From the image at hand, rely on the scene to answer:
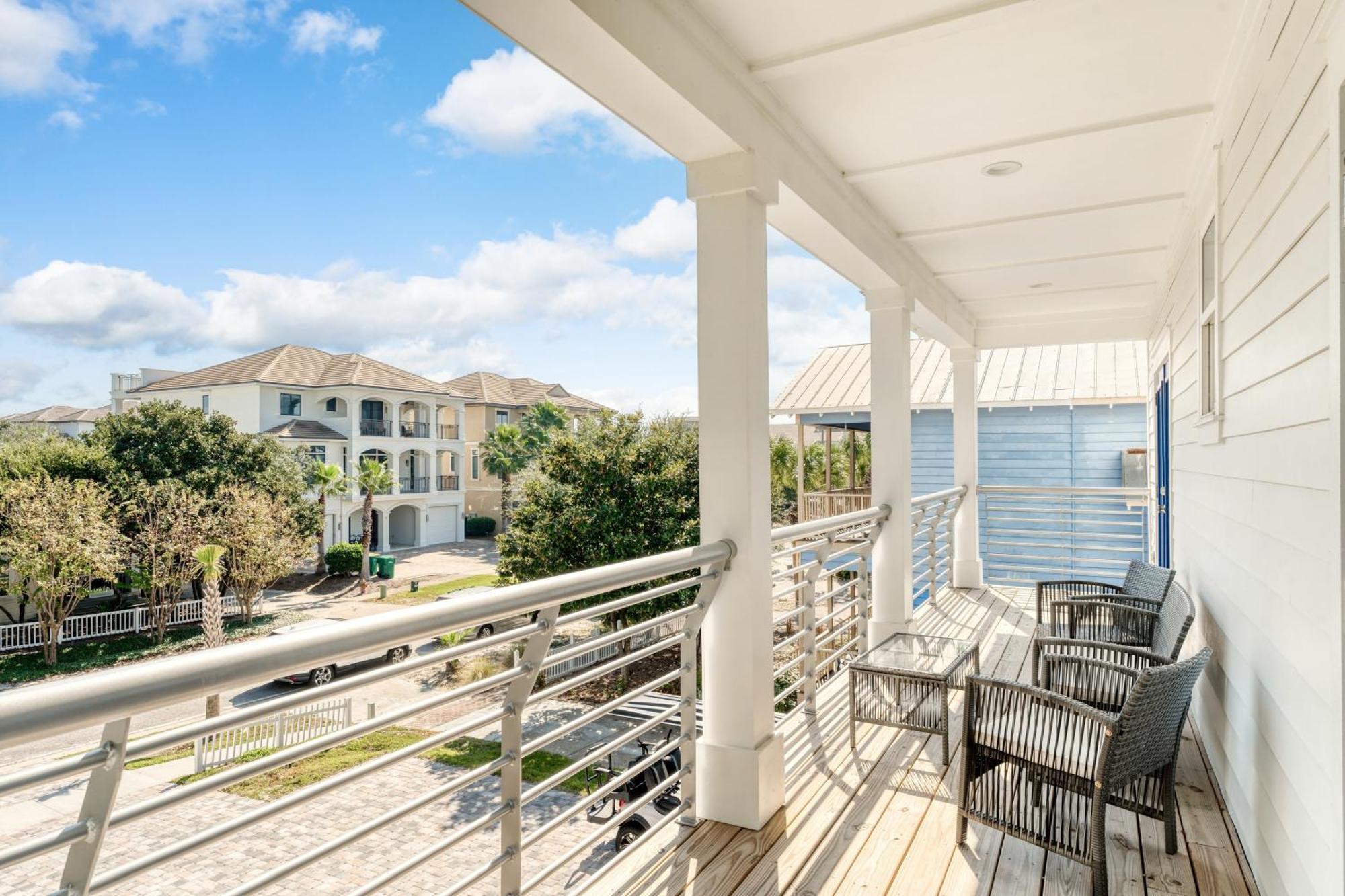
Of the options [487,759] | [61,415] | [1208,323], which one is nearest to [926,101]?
[1208,323]

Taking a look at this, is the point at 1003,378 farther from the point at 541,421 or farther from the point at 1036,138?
the point at 541,421

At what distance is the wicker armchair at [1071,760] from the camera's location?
2.02 m

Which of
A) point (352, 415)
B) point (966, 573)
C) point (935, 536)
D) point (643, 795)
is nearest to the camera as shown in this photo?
point (643, 795)

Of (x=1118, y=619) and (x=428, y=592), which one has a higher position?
(x=1118, y=619)

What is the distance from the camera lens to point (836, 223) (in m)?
3.40

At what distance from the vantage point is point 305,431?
2930 cm

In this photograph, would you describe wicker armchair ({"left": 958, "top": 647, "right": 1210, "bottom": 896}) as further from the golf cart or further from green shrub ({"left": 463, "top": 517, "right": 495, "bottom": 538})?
green shrub ({"left": 463, "top": 517, "right": 495, "bottom": 538})

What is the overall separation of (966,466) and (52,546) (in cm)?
1952

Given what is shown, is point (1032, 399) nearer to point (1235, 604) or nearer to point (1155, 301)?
point (1155, 301)

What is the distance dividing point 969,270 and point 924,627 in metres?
2.56

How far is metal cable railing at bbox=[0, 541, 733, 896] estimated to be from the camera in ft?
2.91

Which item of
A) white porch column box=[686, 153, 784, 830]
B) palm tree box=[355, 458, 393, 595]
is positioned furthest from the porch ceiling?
palm tree box=[355, 458, 393, 595]

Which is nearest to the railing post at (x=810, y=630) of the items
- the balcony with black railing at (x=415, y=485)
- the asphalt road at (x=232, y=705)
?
the asphalt road at (x=232, y=705)

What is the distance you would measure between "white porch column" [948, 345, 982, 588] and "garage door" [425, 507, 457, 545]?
30.0 metres
